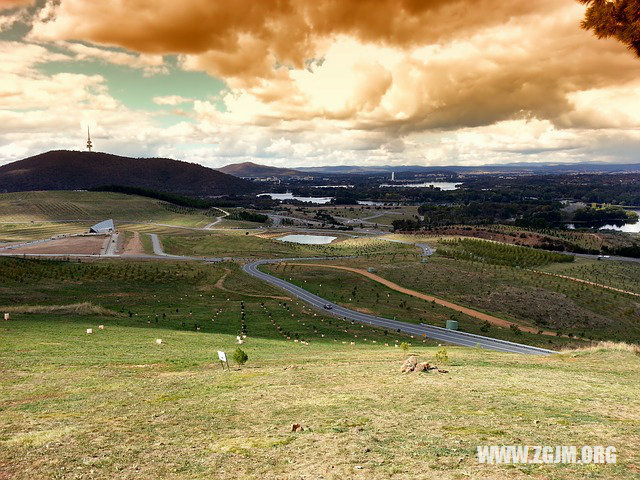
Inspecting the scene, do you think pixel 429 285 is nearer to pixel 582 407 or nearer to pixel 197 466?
pixel 582 407

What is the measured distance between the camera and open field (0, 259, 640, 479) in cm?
1120

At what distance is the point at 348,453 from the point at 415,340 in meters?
47.1


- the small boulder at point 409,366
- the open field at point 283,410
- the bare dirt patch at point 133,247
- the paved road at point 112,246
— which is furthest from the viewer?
the bare dirt patch at point 133,247

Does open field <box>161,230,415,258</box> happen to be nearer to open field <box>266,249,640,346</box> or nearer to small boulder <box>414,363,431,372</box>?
open field <box>266,249,640,346</box>

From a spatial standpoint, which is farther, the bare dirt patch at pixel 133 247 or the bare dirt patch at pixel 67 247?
the bare dirt patch at pixel 133 247

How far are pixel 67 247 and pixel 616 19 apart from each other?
160046 mm

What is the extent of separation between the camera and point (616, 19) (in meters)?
17.1

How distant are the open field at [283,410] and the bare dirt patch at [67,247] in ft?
367

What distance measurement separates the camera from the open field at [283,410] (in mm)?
11195

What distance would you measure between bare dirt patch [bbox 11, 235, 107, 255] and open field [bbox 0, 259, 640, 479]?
11177 cm

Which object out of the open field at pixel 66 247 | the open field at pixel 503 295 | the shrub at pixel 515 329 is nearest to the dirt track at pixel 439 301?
the shrub at pixel 515 329

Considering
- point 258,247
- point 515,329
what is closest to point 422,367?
point 515,329

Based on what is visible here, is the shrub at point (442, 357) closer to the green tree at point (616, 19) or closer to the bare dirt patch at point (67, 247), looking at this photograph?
the green tree at point (616, 19)

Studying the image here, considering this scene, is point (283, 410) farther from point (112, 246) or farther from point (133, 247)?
point (112, 246)
